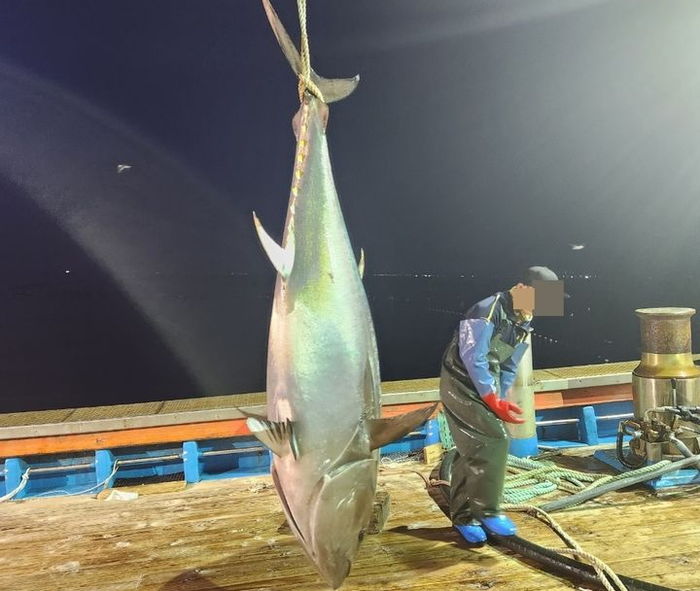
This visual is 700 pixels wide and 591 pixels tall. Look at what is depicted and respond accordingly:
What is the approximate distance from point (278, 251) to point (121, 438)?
345 cm

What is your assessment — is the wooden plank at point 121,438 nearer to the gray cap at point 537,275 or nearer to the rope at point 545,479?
the rope at point 545,479

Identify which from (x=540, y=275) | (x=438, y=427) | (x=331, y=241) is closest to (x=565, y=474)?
(x=438, y=427)

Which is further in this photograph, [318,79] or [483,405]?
[483,405]

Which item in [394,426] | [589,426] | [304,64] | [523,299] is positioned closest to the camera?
[394,426]

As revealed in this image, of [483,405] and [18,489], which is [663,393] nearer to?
[483,405]

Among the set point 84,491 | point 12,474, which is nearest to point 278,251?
point 84,491

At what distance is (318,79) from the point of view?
2.14 m

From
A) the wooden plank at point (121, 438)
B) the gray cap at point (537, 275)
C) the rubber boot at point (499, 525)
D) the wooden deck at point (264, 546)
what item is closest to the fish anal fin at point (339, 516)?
the wooden deck at point (264, 546)

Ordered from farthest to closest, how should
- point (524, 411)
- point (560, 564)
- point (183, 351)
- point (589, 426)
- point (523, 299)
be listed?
point (183, 351) → point (589, 426) → point (524, 411) → point (523, 299) → point (560, 564)

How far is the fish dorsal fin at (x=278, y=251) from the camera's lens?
5.87 ft

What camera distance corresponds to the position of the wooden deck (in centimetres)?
290

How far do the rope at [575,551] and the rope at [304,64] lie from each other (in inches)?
104

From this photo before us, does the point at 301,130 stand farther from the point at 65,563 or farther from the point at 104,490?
the point at 104,490

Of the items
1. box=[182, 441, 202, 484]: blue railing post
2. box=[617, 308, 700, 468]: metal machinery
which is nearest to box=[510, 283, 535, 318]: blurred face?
box=[617, 308, 700, 468]: metal machinery
